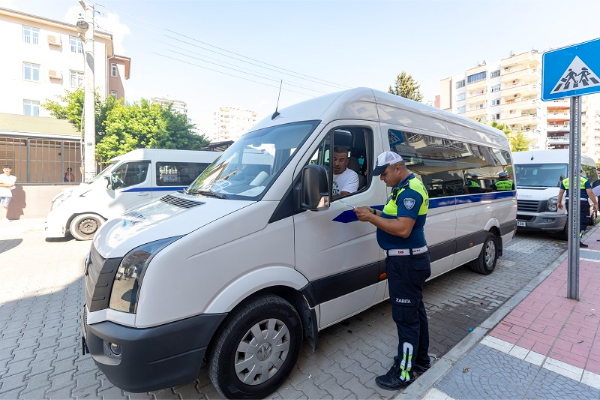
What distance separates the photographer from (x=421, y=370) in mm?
2736

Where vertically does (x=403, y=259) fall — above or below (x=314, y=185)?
below

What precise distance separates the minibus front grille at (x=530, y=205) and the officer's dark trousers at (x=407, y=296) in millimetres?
7360

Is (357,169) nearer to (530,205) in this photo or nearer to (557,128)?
(530,205)

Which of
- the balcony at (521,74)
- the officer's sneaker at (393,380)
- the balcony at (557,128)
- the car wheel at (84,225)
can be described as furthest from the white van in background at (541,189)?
the balcony at (557,128)

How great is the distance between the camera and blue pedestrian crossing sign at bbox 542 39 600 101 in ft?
12.4

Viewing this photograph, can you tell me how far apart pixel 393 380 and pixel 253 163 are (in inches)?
87.8

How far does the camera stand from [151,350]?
1949 millimetres

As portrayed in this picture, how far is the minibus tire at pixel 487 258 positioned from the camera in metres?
5.40

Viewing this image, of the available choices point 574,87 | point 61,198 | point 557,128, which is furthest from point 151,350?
point 557,128

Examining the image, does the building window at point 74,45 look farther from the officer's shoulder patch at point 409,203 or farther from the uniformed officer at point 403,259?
the officer's shoulder patch at point 409,203

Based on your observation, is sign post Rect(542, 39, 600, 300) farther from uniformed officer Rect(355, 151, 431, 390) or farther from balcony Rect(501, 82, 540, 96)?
balcony Rect(501, 82, 540, 96)

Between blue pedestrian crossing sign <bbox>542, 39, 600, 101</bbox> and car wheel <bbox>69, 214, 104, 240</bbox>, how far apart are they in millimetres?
9871

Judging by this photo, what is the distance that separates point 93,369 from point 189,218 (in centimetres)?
194

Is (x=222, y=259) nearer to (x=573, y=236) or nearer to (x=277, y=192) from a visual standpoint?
(x=277, y=192)
